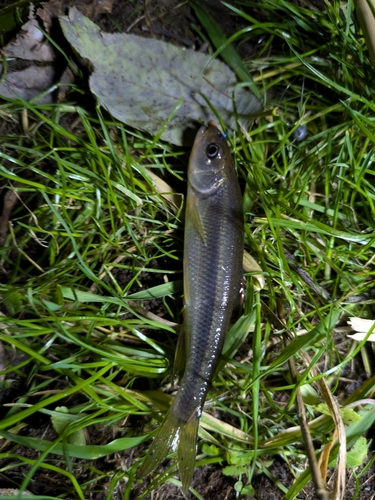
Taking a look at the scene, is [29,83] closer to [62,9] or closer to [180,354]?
[62,9]

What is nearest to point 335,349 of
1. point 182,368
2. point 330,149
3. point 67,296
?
point 182,368

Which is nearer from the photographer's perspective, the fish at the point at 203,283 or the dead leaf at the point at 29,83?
the fish at the point at 203,283

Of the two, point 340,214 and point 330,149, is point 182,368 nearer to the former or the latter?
point 340,214

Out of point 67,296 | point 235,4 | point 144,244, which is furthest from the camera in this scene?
point 235,4

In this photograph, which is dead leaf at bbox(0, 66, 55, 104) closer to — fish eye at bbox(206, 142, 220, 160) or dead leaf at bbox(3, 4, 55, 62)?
dead leaf at bbox(3, 4, 55, 62)

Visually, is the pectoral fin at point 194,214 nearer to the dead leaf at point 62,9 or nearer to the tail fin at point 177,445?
the tail fin at point 177,445

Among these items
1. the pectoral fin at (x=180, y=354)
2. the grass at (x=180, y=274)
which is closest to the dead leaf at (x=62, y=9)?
the grass at (x=180, y=274)
